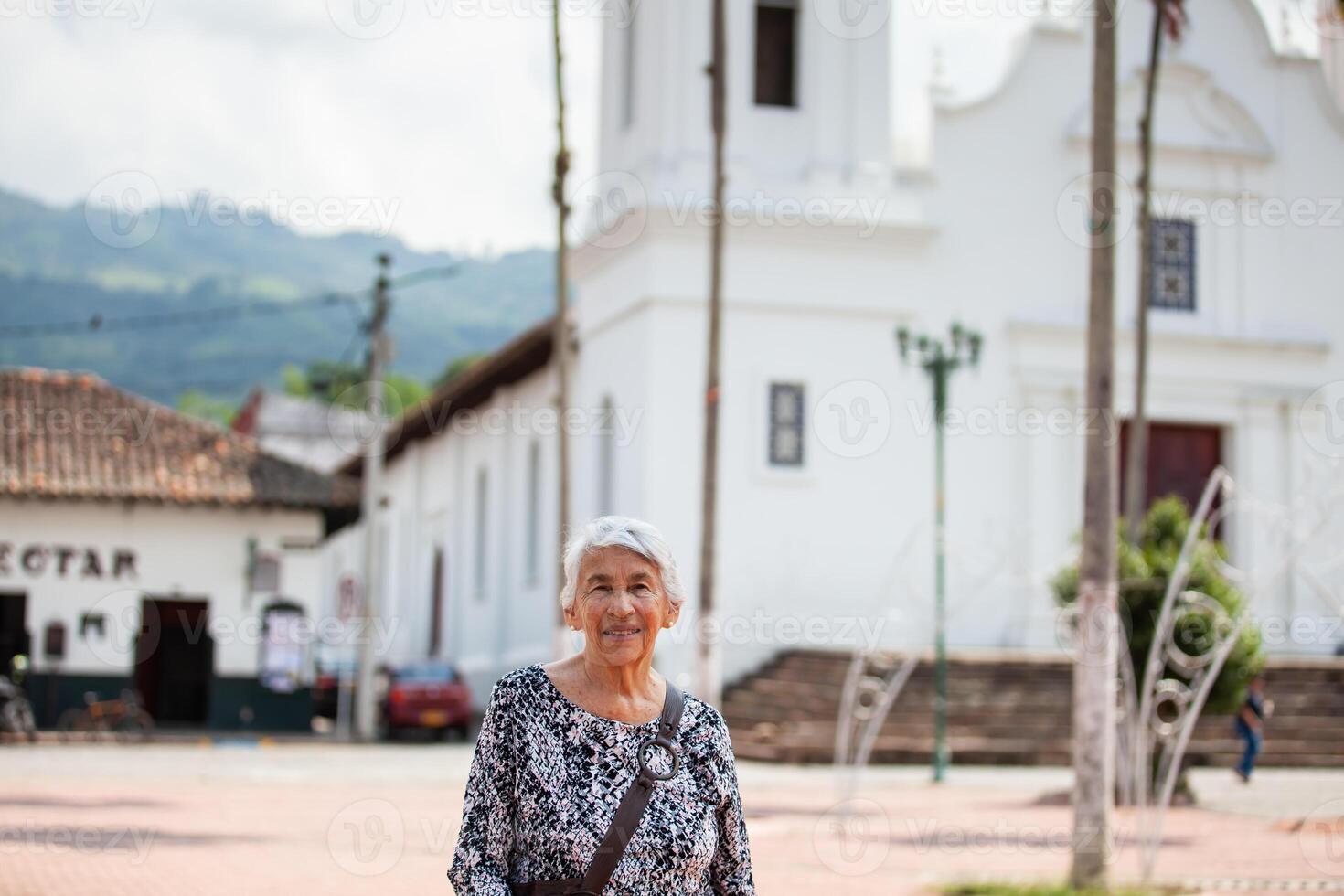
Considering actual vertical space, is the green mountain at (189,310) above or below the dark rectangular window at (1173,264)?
above

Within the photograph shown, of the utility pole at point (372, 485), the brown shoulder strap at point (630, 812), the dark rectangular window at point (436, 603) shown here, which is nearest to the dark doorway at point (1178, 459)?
the utility pole at point (372, 485)

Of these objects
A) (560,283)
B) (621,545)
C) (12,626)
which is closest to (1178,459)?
(560,283)

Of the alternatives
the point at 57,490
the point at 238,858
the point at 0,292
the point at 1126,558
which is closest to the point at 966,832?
the point at 1126,558

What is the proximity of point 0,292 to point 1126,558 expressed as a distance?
171 meters

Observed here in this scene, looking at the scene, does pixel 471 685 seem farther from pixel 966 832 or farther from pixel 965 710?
pixel 966 832

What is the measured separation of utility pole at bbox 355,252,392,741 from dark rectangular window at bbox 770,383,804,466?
6.70m

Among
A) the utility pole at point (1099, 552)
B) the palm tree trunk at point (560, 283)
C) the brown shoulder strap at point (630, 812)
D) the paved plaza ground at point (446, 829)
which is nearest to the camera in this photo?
the brown shoulder strap at point (630, 812)

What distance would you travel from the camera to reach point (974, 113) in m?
31.5

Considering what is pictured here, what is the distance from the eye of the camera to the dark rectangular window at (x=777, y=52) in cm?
3059

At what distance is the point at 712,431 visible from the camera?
797 inches

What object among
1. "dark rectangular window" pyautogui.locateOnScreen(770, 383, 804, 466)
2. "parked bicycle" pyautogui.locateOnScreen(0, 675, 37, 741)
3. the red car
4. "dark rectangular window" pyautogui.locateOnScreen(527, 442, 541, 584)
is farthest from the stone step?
"parked bicycle" pyautogui.locateOnScreen(0, 675, 37, 741)

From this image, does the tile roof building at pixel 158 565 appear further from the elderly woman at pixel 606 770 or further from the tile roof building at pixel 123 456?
the elderly woman at pixel 606 770

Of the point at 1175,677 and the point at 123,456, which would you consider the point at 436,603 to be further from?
the point at 1175,677

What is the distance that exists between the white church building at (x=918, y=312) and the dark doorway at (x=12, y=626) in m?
8.96
